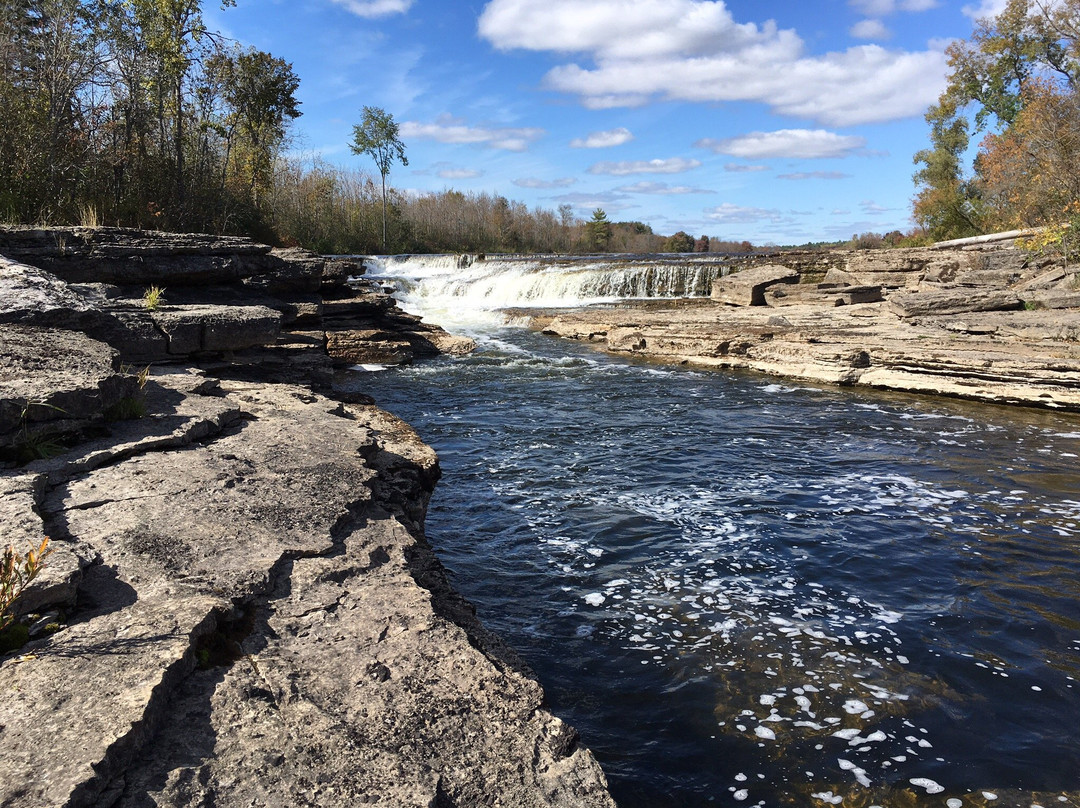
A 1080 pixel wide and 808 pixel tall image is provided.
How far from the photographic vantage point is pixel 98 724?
1.88 m

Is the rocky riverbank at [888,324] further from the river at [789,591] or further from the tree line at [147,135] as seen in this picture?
the tree line at [147,135]

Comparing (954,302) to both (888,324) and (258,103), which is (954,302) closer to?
(888,324)

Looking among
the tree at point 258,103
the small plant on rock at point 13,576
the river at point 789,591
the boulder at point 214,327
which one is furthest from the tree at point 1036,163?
the tree at point 258,103

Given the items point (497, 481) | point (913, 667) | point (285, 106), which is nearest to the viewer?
point (913, 667)

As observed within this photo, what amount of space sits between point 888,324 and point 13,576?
44.8 feet

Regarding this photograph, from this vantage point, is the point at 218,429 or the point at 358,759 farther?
the point at 218,429

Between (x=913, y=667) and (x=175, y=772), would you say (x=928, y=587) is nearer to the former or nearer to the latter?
(x=913, y=667)

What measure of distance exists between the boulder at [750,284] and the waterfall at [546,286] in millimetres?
2190

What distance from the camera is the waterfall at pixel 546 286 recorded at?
828 inches

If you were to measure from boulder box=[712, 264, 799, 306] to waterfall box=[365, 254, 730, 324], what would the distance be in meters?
2.19

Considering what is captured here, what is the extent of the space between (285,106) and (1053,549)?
30361 millimetres

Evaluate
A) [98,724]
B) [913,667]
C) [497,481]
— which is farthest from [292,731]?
[497,481]

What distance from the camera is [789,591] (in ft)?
14.4

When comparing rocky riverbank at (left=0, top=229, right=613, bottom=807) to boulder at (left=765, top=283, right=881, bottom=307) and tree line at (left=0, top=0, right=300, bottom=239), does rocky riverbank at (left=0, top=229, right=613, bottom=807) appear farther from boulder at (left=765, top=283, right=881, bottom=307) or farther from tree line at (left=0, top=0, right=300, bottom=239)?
boulder at (left=765, top=283, right=881, bottom=307)
